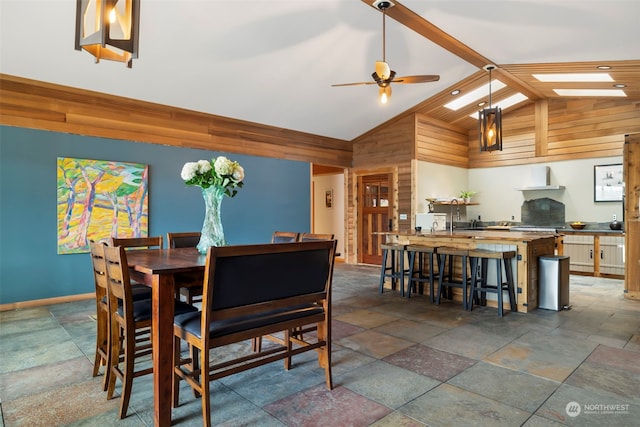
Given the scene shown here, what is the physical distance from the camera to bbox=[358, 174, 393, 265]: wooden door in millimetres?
8117

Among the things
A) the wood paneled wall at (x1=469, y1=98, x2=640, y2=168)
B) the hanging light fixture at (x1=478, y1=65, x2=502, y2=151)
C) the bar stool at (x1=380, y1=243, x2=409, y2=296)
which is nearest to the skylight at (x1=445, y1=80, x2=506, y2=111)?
the wood paneled wall at (x1=469, y1=98, x2=640, y2=168)

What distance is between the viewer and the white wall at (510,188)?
7.28 metres

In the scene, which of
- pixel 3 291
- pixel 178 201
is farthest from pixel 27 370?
pixel 178 201

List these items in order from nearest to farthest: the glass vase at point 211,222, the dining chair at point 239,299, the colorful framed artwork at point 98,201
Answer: the dining chair at point 239,299 < the glass vase at point 211,222 < the colorful framed artwork at point 98,201

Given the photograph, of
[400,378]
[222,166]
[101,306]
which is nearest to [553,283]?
[400,378]

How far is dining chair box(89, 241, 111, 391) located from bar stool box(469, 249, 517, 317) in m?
3.72

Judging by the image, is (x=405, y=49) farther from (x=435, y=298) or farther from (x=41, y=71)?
(x=41, y=71)

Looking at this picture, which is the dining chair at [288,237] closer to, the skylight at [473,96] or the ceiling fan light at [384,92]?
the ceiling fan light at [384,92]

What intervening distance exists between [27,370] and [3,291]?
2.41m

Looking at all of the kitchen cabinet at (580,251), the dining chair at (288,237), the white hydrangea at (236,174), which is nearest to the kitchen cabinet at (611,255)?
the kitchen cabinet at (580,251)

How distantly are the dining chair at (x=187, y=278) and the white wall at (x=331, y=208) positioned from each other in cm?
532

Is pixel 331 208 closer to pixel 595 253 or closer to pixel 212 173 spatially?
pixel 595 253

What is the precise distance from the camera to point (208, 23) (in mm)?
4152

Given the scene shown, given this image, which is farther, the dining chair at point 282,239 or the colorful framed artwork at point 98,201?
the colorful framed artwork at point 98,201
